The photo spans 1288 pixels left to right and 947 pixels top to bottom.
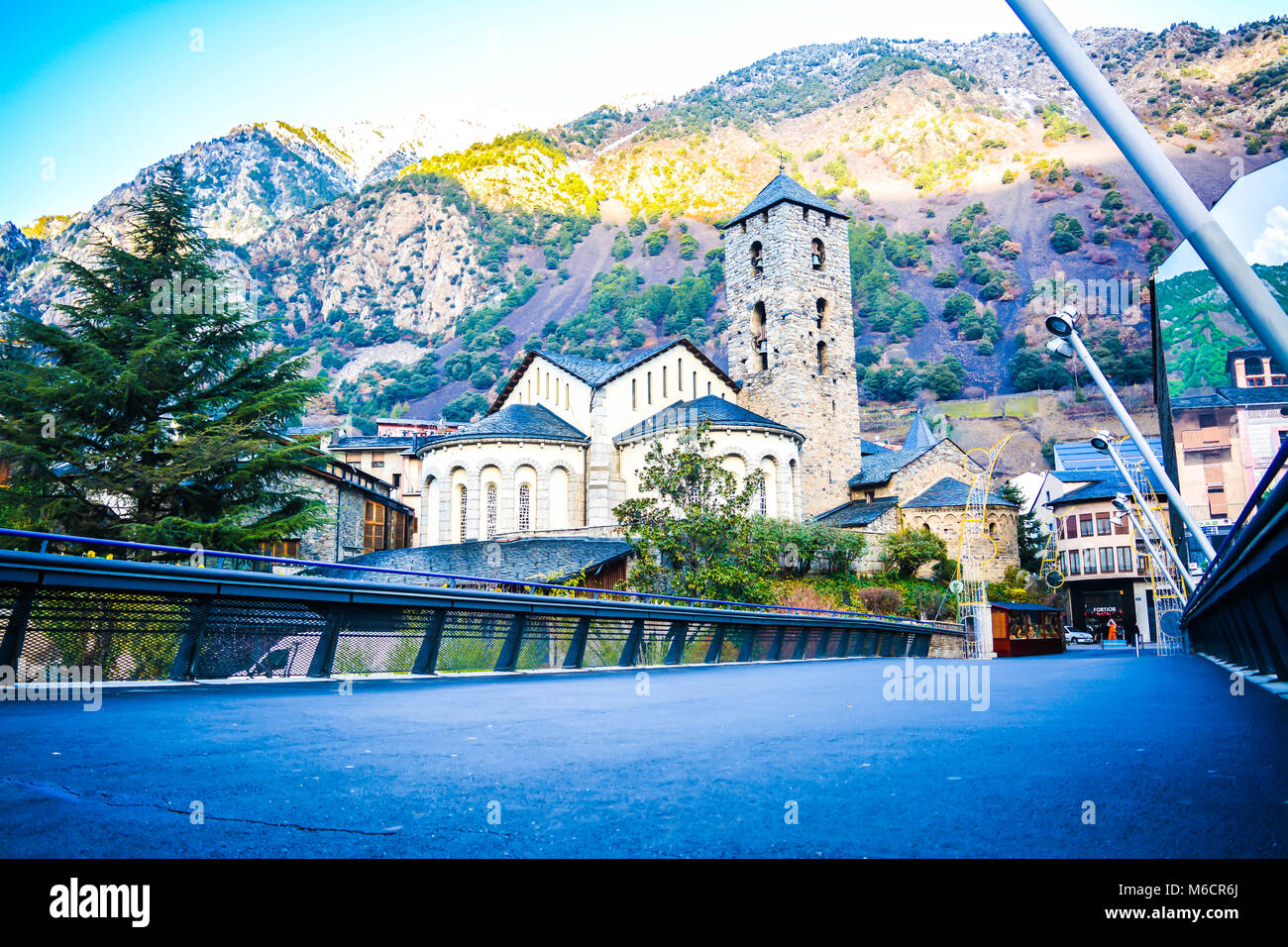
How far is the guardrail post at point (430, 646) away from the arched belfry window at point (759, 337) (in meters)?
47.8

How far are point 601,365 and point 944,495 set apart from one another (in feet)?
74.3

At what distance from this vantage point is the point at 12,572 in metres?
6.48

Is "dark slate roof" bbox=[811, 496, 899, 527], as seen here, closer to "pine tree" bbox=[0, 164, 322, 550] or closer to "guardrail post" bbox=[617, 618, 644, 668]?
"pine tree" bbox=[0, 164, 322, 550]

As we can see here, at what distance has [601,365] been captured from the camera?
177 ft

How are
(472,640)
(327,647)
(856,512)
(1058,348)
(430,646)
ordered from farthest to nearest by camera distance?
1. (856,512)
2. (1058,348)
3. (472,640)
4. (430,646)
5. (327,647)

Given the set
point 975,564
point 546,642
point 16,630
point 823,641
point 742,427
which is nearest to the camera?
point 16,630

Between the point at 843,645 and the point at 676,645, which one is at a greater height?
the point at 676,645

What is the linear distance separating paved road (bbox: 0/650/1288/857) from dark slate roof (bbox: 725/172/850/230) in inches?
2131

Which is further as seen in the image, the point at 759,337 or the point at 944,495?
the point at 759,337

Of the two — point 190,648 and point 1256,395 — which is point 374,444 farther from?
point 190,648

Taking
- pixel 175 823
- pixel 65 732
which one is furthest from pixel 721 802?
pixel 65 732

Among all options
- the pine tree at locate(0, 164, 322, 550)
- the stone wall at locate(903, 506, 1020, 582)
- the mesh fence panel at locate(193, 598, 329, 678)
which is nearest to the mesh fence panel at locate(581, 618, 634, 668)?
the mesh fence panel at locate(193, 598, 329, 678)

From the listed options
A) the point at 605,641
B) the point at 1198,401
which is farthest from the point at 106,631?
the point at 1198,401
